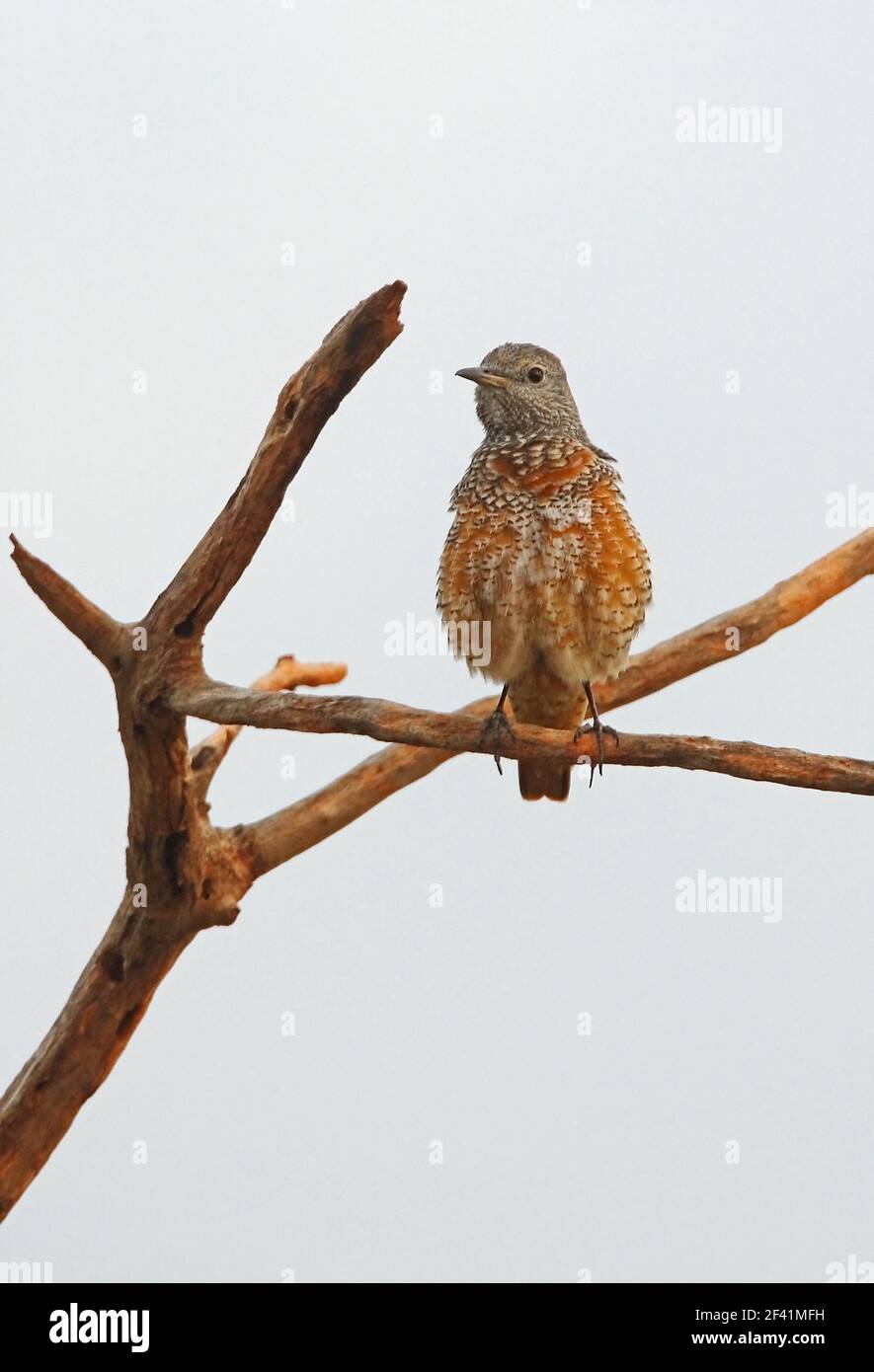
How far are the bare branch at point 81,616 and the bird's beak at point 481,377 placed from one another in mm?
1888

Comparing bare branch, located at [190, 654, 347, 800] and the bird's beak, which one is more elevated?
the bird's beak

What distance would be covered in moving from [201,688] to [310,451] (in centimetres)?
95

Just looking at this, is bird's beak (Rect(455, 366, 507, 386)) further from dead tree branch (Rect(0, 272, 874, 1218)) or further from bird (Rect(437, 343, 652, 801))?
dead tree branch (Rect(0, 272, 874, 1218))

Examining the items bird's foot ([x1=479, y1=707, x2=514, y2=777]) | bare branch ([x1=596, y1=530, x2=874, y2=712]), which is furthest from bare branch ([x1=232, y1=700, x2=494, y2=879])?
bird's foot ([x1=479, y1=707, x2=514, y2=777])

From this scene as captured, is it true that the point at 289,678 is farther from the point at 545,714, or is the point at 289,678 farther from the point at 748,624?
the point at 748,624

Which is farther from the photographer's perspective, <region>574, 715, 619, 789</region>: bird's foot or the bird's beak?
the bird's beak

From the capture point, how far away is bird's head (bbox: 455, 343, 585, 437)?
20.9 ft

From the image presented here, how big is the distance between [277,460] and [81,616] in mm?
965

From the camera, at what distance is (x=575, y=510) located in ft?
19.1

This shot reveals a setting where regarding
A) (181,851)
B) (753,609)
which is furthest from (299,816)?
(753,609)

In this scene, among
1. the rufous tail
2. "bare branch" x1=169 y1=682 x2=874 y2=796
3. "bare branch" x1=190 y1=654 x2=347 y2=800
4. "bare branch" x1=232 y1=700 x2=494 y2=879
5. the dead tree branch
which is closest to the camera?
"bare branch" x1=169 y1=682 x2=874 y2=796

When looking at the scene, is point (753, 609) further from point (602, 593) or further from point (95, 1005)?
point (95, 1005)

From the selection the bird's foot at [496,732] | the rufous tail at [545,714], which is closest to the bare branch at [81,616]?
the bird's foot at [496,732]

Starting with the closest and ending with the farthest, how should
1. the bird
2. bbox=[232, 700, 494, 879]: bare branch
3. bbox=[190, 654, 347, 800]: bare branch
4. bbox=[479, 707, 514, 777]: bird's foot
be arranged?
bbox=[479, 707, 514, 777]: bird's foot
the bird
bbox=[232, 700, 494, 879]: bare branch
bbox=[190, 654, 347, 800]: bare branch
